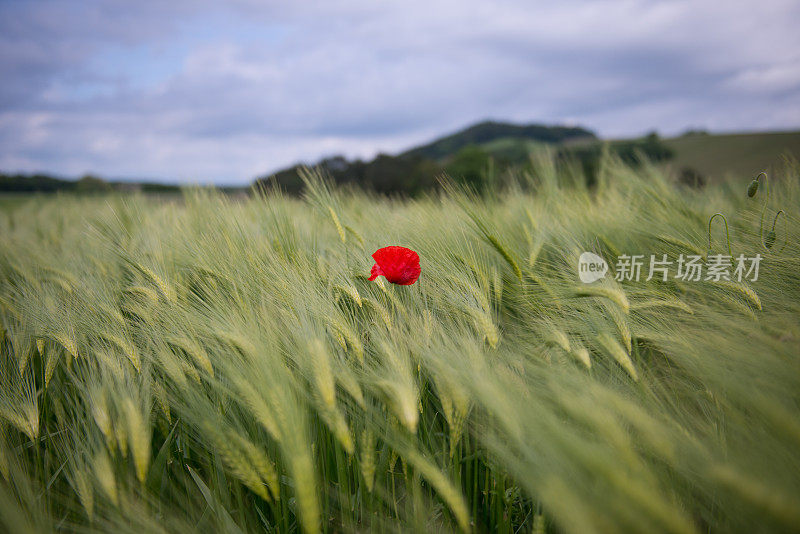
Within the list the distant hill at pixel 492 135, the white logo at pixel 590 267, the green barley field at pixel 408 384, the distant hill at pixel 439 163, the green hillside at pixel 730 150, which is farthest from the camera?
the distant hill at pixel 492 135

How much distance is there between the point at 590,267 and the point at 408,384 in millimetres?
864

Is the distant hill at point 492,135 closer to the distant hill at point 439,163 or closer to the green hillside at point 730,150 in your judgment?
the distant hill at point 439,163

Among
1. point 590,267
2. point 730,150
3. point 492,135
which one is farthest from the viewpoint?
point 492,135

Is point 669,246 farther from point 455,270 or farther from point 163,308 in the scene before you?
point 163,308

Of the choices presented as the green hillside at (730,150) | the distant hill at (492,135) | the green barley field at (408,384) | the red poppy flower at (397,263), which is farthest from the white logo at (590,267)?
the distant hill at (492,135)

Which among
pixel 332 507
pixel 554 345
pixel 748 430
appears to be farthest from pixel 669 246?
pixel 332 507

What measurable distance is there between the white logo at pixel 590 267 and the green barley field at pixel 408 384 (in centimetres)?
7

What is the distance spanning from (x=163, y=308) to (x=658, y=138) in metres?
23.6

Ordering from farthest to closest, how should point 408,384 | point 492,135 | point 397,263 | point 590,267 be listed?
point 492,135, point 590,267, point 397,263, point 408,384

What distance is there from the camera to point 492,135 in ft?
89.7

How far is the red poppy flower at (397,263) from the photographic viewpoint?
1155 millimetres

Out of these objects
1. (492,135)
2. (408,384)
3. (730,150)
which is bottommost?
(408,384)

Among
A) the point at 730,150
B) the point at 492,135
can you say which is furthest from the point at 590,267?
the point at 492,135

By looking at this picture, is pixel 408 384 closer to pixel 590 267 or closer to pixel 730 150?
pixel 590 267
